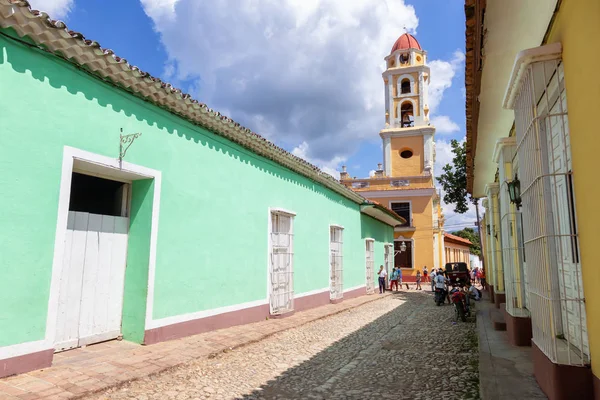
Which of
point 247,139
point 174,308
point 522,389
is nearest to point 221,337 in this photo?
point 174,308

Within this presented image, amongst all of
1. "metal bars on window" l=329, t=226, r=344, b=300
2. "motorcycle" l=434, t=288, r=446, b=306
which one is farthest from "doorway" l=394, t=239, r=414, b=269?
"metal bars on window" l=329, t=226, r=344, b=300

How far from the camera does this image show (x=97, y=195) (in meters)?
5.32

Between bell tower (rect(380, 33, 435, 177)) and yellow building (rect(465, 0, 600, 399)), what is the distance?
66.5ft

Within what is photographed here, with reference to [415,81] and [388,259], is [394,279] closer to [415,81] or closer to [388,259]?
[388,259]

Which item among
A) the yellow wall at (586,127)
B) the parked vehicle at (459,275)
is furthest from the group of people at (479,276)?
the yellow wall at (586,127)

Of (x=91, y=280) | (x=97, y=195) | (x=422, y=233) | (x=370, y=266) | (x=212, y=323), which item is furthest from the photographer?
(x=422, y=233)

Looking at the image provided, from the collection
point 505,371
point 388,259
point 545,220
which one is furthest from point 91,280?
point 388,259

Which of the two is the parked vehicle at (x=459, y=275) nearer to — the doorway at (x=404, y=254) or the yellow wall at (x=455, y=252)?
the doorway at (x=404, y=254)

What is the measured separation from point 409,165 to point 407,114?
3670 mm

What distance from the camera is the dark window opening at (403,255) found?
2370 cm

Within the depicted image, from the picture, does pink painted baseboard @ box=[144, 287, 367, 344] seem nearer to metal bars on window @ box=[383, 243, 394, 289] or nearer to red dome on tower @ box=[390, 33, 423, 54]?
metal bars on window @ box=[383, 243, 394, 289]

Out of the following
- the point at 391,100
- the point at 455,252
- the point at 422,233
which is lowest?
the point at 455,252

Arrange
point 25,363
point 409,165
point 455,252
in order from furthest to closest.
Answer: point 455,252 → point 409,165 → point 25,363

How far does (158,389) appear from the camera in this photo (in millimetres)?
3969
